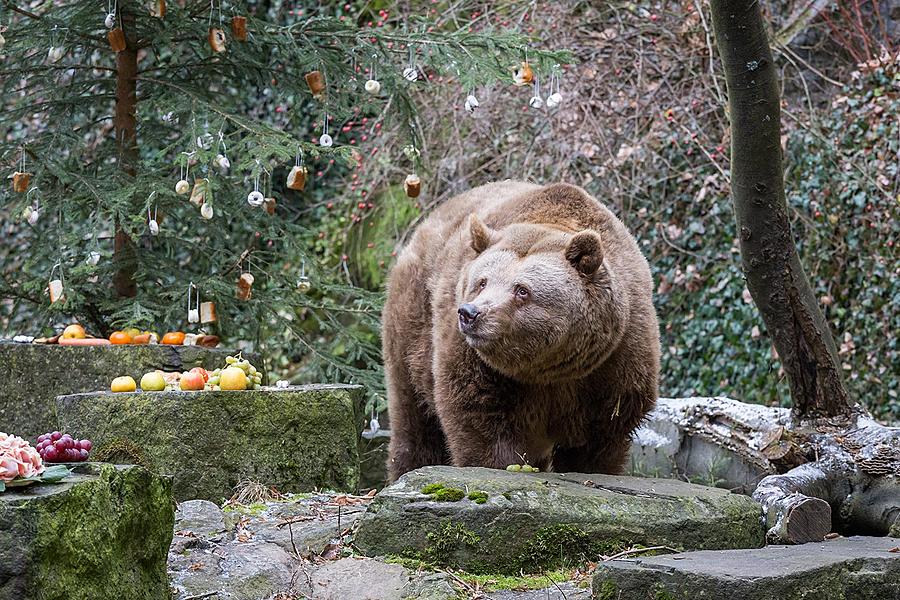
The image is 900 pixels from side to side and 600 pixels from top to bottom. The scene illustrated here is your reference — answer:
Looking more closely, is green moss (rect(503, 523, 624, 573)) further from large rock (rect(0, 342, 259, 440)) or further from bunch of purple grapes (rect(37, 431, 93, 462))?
large rock (rect(0, 342, 259, 440))

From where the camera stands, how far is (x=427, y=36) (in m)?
7.14

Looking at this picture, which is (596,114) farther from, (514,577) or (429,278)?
(514,577)

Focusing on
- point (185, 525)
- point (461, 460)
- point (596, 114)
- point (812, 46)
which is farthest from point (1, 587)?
point (812, 46)

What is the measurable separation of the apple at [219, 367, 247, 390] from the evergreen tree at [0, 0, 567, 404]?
1608mm

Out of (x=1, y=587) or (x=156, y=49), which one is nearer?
(x=1, y=587)

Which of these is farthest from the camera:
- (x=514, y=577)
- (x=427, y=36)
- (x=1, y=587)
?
(x=427, y=36)

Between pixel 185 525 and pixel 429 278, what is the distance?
1.83 meters

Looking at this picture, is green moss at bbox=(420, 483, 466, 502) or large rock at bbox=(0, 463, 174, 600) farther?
green moss at bbox=(420, 483, 466, 502)

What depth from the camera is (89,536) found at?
295cm

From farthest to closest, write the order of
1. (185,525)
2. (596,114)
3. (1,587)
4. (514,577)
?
1. (596,114)
2. (185,525)
3. (514,577)
4. (1,587)

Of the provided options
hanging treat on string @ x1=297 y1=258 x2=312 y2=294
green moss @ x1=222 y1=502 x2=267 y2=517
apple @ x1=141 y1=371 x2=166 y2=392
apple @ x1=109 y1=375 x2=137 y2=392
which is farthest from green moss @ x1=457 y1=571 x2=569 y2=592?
hanging treat on string @ x1=297 y1=258 x2=312 y2=294

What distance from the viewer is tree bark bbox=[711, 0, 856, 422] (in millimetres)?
4879

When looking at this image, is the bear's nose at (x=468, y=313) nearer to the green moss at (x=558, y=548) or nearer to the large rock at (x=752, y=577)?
the green moss at (x=558, y=548)

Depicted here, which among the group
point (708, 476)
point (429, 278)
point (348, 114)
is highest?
point (348, 114)
